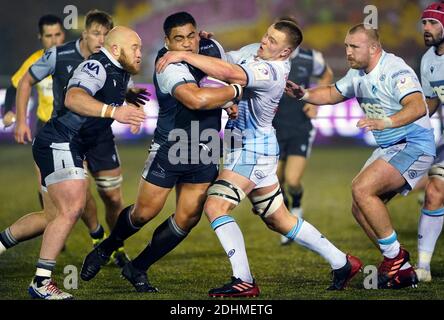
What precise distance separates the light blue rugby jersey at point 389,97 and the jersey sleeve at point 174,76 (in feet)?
5.89

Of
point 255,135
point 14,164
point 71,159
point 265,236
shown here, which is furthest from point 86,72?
point 14,164

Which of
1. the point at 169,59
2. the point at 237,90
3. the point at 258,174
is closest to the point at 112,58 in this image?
the point at 169,59

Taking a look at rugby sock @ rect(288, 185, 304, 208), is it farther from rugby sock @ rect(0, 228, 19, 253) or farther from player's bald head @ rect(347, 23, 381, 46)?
rugby sock @ rect(0, 228, 19, 253)

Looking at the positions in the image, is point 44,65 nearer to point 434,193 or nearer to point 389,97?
point 389,97

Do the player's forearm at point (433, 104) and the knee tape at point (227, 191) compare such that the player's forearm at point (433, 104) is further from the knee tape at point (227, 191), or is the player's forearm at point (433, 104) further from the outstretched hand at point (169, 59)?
the outstretched hand at point (169, 59)

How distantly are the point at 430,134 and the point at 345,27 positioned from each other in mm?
15455

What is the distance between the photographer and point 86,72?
823 centimetres

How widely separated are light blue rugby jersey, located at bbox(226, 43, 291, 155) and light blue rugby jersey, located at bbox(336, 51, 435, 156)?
0.91 m

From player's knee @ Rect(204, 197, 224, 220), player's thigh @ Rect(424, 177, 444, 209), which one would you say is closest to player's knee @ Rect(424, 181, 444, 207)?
player's thigh @ Rect(424, 177, 444, 209)

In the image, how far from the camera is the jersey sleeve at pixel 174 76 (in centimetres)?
801

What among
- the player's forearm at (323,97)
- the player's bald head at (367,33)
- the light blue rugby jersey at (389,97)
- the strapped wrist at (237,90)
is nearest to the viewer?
the strapped wrist at (237,90)

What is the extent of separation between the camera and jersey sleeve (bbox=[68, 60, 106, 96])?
8.14 meters

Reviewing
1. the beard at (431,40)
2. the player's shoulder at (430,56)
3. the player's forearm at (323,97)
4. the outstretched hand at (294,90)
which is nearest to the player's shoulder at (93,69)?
the outstretched hand at (294,90)
